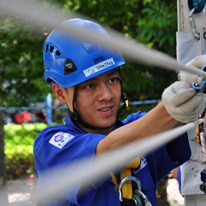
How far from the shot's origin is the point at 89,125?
1.83 meters

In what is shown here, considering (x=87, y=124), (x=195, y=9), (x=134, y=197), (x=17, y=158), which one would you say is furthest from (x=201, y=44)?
(x=17, y=158)

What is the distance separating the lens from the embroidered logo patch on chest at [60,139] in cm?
152

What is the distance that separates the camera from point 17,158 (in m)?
5.91

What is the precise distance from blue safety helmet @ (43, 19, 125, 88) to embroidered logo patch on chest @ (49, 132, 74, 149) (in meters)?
0.33

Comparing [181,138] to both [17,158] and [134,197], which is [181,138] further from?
[17,158]

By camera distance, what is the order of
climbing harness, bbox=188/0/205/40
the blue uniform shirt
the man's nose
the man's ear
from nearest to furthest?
1. the blue uniform shirt
2. climbing harness, bbox=188/0/205/40
3. the man's nose
4. the man's ear

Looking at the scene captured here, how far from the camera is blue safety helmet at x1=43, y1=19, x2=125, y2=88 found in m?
1.76

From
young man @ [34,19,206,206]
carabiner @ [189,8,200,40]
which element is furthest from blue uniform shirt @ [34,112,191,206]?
carabiner @ [189,8,200,40]

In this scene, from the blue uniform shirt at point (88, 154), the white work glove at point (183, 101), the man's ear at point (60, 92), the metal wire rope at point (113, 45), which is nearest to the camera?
the metal wire rope at point (113, 45)

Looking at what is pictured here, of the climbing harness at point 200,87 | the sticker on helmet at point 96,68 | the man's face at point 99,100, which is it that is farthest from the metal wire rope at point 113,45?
the sticker on helmet at point 96,68

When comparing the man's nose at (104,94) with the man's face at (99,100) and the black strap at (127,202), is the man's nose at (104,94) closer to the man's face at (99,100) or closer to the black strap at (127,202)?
the man's face at (99,100)

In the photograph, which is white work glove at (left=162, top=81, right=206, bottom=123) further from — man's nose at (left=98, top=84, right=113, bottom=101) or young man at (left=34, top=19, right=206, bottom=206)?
man's nose at (left=98, top=84, right=113, bottom=101)

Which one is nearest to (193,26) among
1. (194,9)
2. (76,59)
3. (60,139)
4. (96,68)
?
(194,9)

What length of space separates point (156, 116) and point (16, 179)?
16.4ft
